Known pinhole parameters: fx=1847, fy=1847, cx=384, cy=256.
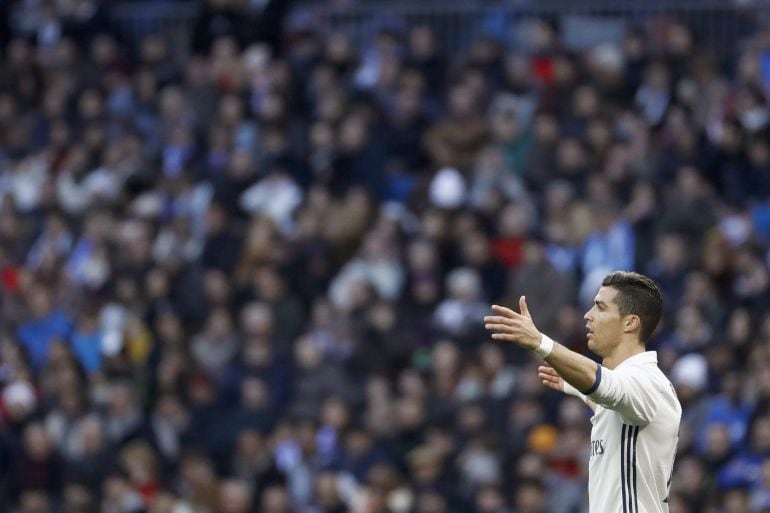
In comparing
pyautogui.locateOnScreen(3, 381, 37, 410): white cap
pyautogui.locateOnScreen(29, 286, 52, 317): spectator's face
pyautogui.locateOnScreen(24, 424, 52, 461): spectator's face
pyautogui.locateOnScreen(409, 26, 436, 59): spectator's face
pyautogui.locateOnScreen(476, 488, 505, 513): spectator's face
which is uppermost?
pyautogui.locateOnScreen(409, 26, 436, 59): spectator's face

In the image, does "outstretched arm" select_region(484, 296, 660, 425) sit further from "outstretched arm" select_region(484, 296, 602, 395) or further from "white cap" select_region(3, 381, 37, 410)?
"white cap" select_region(3, 381, 37, 410)

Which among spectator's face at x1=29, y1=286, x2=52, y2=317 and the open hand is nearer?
the open hand

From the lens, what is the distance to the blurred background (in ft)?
46.0

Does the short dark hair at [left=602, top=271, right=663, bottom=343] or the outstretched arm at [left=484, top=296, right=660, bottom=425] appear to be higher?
the short dark hair at [left=602, top=271, right=663, bottom=343]

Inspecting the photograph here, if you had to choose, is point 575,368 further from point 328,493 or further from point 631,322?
point 328,493

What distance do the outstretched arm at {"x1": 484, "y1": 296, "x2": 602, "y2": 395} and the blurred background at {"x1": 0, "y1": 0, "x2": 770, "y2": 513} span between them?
Result: 587cm

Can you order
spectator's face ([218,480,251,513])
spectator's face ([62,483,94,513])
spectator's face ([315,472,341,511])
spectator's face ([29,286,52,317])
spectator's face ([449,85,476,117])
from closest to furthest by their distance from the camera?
spectator's face ([315,472,341,511]) → spectator's face ([218,480,251,513]) → spectator's face ([62,483,94,513]) → spectator's face ([29,286,52,317]) → spectator's face ([449,85,476,117])

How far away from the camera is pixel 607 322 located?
7676 millimetres

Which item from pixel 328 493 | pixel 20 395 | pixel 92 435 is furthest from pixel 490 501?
pixel 20 395

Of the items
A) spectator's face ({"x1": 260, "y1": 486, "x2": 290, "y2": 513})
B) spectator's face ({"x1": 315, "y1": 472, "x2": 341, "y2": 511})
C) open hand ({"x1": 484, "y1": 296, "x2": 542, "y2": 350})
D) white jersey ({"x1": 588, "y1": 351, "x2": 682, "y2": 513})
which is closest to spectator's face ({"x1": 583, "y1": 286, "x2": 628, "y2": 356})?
white jersey ({"x1": 588, "y1": 351, "x2": 682, "y2": 513})

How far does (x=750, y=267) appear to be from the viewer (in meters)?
14.3

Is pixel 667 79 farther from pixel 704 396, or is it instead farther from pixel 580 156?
pixel 704 396

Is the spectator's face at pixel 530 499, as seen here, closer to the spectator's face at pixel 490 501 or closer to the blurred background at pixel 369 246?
the blurred background at pixel 369 246

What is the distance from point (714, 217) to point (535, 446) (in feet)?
8.71
